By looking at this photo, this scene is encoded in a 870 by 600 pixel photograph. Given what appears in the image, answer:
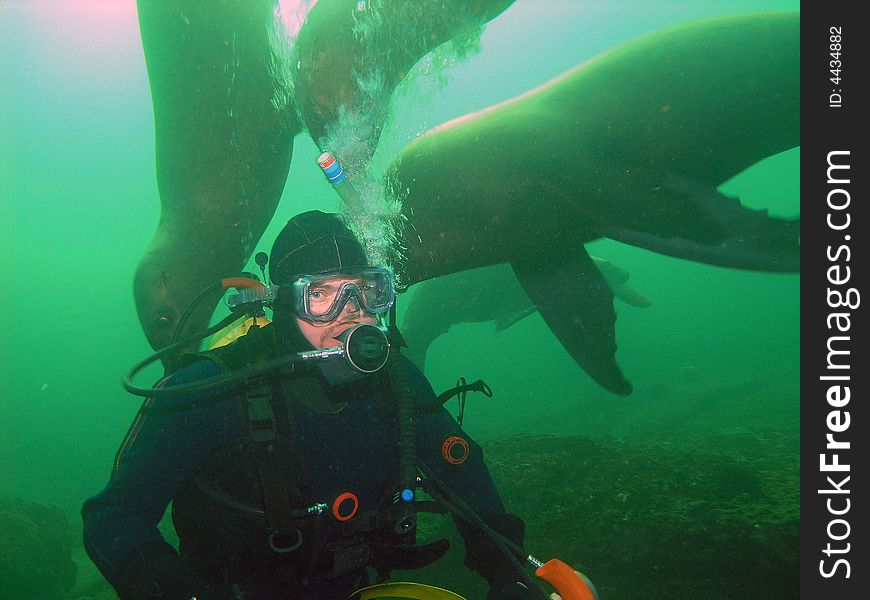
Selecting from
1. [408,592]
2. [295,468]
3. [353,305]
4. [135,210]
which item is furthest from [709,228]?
[135,210]

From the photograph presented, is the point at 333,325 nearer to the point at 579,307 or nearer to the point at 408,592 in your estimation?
the point at 408,592

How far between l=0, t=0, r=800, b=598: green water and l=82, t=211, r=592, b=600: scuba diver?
7.74ft

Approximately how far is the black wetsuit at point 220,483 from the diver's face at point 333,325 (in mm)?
233

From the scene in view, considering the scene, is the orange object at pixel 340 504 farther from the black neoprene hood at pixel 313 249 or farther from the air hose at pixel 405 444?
the black neoprene hood at pixel 313 249

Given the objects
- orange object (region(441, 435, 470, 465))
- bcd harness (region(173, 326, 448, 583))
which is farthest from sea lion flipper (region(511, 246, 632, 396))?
bcd harness (region(173, 326, 448, 583))

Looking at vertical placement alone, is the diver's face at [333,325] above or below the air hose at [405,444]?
above

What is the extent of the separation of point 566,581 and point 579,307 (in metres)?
4.91

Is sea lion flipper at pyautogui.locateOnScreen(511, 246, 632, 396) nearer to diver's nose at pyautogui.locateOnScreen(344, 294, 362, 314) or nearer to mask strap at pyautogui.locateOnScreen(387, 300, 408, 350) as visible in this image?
mask strap at pyautogui.locateOnScreen(387, 300, 408, 350)

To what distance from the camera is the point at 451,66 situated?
23.3ft
